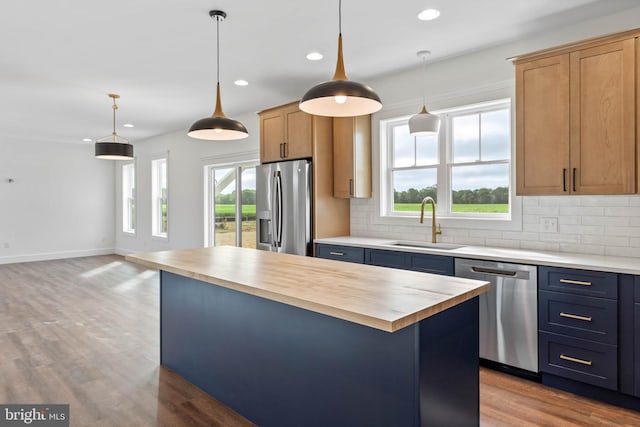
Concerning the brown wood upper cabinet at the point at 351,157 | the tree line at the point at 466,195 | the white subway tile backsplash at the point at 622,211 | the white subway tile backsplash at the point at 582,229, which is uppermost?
the brown wood upper cabinet at the point at 351,157

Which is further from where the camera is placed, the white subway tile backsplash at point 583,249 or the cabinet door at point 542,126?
the white subway tile backsplash at point 583,249

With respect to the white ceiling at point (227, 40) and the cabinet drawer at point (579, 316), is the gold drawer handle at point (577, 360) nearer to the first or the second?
the cabinet drawer at point (579, 316)

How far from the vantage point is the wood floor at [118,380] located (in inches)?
96.0

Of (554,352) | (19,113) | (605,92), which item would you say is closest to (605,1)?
(605,92)

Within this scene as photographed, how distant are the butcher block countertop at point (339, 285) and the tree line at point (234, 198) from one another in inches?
139

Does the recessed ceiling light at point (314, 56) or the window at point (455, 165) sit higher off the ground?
the recessed ceiling light at point (314, 56)

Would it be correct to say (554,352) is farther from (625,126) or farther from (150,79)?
(150,79)

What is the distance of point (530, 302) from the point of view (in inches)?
113

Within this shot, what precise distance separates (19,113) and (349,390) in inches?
270

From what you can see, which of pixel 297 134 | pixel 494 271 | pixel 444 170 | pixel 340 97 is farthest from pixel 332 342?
pixel 297 134

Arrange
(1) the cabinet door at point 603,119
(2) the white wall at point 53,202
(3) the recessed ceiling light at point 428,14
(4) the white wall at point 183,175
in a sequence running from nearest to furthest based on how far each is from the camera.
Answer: (1) the cabinet door at point 603,119, (3) the recessed ceiling light at point 428,14, (4) the white wall at point 183,175, (2) the white wall at point 53,202

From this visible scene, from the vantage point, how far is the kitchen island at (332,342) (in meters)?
1.63

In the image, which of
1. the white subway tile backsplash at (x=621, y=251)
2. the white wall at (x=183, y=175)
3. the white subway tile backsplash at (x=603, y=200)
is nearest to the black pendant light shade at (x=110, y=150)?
the white wall at (x=183, y=175)

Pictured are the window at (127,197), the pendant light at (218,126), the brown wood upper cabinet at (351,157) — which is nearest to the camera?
the pendant light at (218,126)
